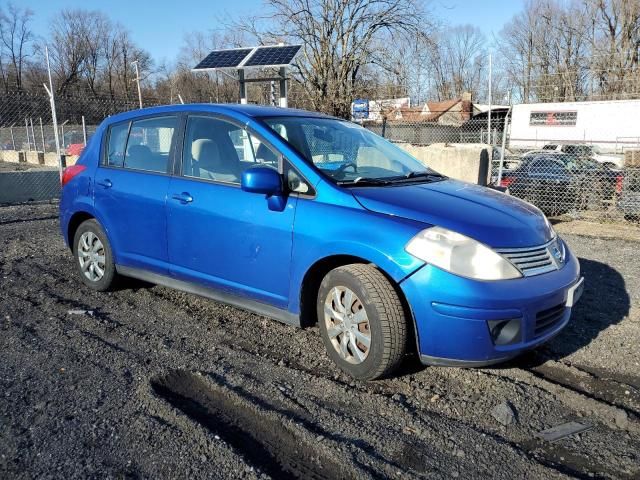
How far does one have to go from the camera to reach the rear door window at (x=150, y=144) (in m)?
4.41

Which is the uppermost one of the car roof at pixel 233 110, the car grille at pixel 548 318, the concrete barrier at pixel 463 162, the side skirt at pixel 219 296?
the car roof at pixel 233 110

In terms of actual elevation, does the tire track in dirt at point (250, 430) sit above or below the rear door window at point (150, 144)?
below

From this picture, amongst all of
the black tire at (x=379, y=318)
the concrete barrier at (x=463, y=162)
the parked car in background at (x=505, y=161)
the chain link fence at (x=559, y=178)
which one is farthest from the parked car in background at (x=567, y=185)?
the black tire at (x=379, y=318)

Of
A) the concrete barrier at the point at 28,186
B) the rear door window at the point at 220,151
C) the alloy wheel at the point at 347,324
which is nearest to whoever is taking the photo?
the alloy wheel at the point at 347,324

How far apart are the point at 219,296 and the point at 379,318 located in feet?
4.77

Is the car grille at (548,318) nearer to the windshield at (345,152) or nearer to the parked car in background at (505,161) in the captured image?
the windshield at (345,152)

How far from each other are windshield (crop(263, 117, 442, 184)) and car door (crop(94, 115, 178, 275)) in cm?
107

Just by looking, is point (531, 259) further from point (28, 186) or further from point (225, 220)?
point (28, 186)

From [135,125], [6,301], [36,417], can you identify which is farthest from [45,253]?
[36,417]

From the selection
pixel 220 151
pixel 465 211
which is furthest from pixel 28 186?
pixel 465 211

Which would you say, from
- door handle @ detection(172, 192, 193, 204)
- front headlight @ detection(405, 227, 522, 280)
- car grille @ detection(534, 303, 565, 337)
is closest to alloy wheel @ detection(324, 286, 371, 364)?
front headlight @ detection(405, 227, 522, 280)

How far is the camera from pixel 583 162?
10.9 meters

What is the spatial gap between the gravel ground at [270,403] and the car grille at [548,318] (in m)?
0.40

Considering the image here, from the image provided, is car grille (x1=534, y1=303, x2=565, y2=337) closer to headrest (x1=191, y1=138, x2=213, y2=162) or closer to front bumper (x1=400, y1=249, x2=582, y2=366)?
front bumper (x1=400, y1=249, x2=582, y2=366)
